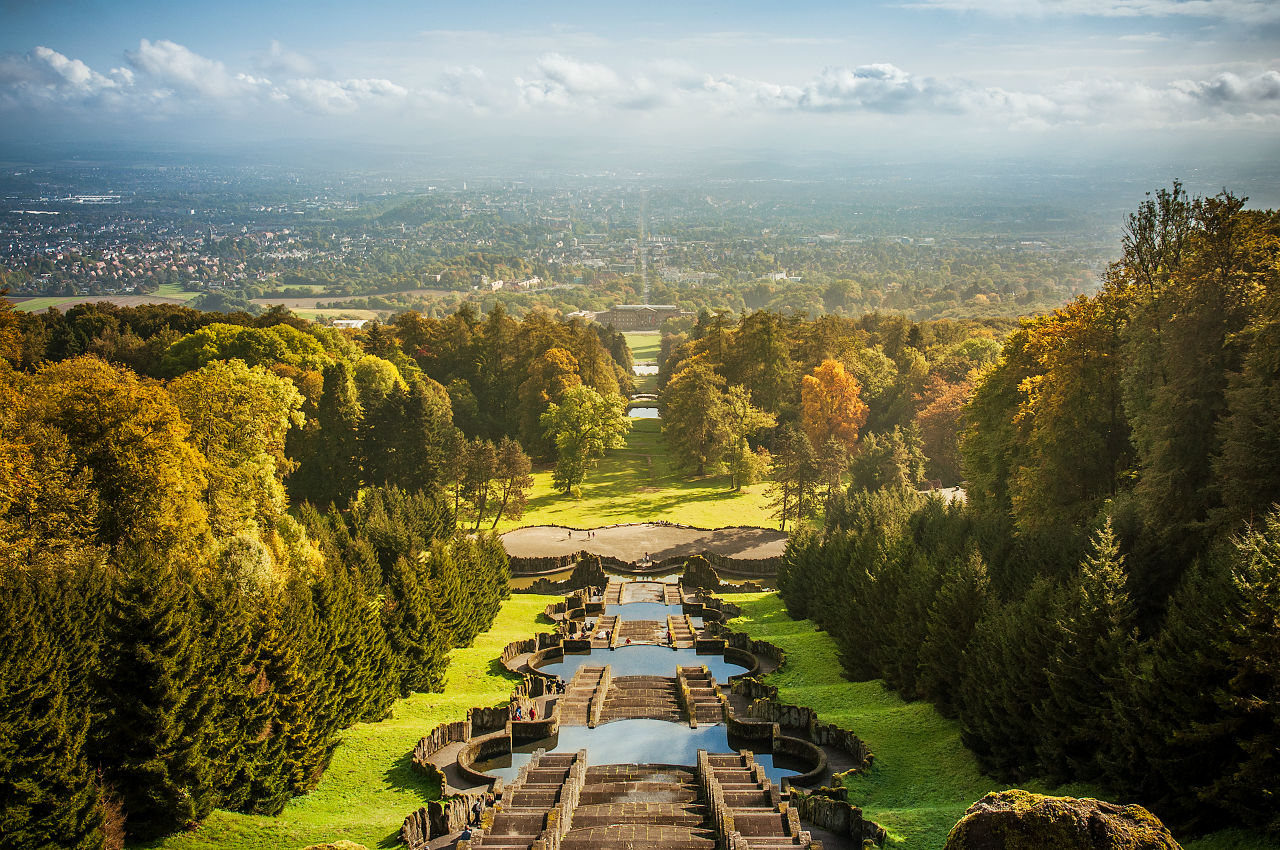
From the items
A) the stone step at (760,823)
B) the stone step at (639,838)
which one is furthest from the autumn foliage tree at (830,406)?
the stone step at (639,838)

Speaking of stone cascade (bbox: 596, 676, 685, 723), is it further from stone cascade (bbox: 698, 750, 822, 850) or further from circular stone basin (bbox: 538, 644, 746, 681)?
stone cascade (bbox: 698, 750, 822, 850)

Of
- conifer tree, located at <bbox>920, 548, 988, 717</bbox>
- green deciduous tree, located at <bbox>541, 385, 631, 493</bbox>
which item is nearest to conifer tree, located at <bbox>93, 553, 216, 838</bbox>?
conifer tree, located at <bbox>920, 548, 988, 717</bbox>

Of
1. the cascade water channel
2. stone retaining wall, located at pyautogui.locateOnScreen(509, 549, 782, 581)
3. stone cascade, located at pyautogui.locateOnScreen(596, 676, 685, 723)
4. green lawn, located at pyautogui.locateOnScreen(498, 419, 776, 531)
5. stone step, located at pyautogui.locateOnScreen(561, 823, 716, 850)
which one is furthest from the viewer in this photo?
green lawn, located at pyautogui.locateOnScreen(498, 419, 776, 531)

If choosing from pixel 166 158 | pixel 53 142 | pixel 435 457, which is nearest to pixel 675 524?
pixel 435 457

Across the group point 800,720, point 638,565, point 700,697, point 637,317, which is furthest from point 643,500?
point 637,317

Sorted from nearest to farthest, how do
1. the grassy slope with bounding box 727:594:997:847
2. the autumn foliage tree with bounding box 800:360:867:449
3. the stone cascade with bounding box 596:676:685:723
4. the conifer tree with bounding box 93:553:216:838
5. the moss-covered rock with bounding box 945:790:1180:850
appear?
the moss-covered rock with bounding box 945:790:1180:850 → the conifer tree with bounding box 93:553:216:838 → the grassy slope with bounding box 727:594:997:847 → the stone cascade with bounding box 596:676:685:723 → the autumn foliage tree with bounding box 800:360:867:449

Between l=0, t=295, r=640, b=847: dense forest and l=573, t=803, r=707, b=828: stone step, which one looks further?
l=573, t=803, r=707, b=828: stone step

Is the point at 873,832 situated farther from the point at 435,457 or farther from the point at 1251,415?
the point at 435,457
